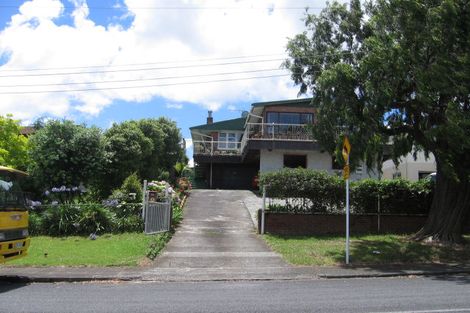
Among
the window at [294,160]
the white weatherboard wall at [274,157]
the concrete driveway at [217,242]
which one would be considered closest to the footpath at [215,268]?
the concrete driveway at [217,242]

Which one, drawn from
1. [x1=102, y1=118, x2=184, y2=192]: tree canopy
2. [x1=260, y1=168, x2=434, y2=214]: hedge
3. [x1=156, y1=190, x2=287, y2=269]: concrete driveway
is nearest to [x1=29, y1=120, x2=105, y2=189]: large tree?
[x1=102, y1=118, x2=184, y2=192]: tree canopy

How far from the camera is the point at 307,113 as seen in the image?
33250mm

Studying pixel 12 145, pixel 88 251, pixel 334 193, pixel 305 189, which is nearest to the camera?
pixel 88 251

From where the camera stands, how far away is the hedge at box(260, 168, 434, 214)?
1825cm

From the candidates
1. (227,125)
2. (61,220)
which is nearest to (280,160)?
(227,125)

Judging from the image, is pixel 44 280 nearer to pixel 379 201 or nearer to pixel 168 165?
pixel 379 201

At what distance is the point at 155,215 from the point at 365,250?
7.08 metres

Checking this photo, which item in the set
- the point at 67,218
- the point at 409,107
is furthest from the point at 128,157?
the point at 409,107

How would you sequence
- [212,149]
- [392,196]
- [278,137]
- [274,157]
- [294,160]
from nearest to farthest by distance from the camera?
[392,196] → [278,137] → [274,157] → [294,160] → [212,149]

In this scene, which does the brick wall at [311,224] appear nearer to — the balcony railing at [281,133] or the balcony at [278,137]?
the balcony at [278,137]

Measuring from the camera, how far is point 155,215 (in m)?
17.2

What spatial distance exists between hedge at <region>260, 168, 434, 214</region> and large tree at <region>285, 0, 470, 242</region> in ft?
5.21

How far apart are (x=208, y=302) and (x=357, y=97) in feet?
26.7

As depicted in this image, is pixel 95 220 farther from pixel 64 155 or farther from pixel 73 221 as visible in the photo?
pixel 64 155
